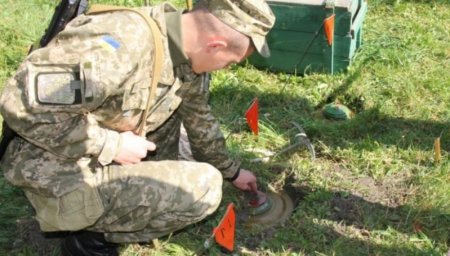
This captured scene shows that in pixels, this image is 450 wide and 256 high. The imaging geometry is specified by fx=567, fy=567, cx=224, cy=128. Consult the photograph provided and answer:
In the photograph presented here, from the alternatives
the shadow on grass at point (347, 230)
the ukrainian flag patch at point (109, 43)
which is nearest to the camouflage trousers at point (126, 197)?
the shadow on grass at point (347, 230)

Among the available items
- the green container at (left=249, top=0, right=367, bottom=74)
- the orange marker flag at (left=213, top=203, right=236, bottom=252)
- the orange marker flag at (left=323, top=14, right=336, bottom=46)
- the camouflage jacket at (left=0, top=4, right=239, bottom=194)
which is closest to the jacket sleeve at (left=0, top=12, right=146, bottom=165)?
the camouflage jacket at (left=0, top=4, right=239, bottom=194)

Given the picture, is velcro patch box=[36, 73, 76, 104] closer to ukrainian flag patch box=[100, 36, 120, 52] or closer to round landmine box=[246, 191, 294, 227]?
ukrainian flag patch box=[100, 36, 120, 52]

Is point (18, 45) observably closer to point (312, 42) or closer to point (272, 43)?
point (272, 43)

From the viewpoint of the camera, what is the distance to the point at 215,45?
2502 millimetres

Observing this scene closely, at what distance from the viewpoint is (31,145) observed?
103 inches

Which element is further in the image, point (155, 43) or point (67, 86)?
point (155, 43)

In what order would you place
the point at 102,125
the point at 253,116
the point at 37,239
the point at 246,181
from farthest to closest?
1. the point at 253,116
2. the point at 246,181
3. the point at 37,239
4. the point at 102,125

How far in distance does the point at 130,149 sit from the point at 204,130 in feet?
2.25

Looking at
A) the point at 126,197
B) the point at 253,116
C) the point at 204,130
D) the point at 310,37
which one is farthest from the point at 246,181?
the point at 310,37

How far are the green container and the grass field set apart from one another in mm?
94

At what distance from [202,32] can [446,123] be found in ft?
7.70

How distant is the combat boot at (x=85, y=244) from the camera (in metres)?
2.88

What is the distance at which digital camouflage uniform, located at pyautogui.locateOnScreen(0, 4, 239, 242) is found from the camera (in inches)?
90.4

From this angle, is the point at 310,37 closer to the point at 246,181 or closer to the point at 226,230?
the point at 246,181
